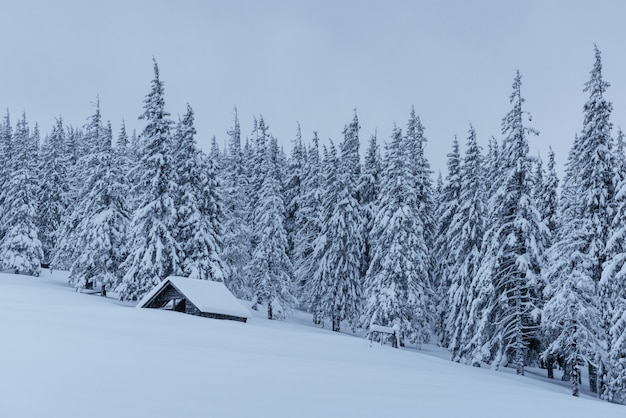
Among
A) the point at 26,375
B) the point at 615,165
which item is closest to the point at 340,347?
the point at 26,375

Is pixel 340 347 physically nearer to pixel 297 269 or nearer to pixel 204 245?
pixel 204 245

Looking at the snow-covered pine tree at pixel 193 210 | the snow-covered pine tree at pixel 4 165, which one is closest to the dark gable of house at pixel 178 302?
the snow-covered pine tree at pixel 193 210

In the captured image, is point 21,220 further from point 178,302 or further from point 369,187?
point 369,187

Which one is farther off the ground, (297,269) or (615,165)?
(615,165)

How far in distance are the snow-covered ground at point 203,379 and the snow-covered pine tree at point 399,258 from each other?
15.0 metres

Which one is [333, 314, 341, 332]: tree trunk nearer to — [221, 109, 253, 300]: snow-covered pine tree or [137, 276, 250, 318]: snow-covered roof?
[221, 109, 253, 300]: snow-covered pine tree

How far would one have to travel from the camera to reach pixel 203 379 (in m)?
13.0

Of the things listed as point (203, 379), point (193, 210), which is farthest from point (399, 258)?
point (203, 379)

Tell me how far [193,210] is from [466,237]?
20.4 metres

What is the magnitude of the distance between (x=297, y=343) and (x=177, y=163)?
71.6 ft

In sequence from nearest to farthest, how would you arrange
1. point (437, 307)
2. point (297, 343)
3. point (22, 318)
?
point (22, 318) < point (297, 343) < point (437, 307)

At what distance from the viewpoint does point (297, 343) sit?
79.9 ft

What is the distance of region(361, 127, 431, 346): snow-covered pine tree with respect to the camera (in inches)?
1539

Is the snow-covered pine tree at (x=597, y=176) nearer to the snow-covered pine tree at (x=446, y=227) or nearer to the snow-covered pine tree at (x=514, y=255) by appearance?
the snow-covered pine tree at (x=514, y=255)
